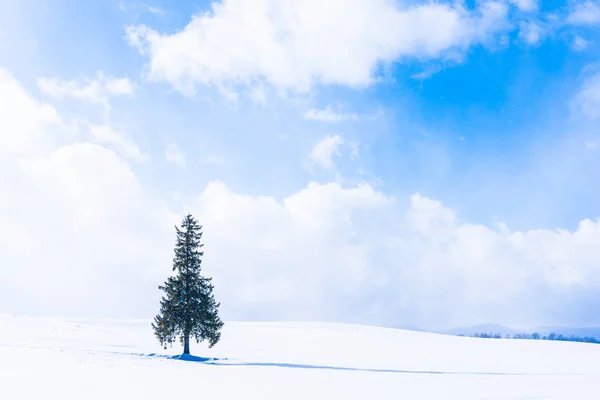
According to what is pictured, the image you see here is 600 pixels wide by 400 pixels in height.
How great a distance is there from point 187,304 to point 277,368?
1038 cm

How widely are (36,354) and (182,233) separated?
45.8 feet

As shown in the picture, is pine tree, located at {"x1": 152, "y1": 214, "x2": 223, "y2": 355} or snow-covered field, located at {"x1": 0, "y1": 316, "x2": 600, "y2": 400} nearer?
snow-covered field, located at {"x1": 0, "y1": 316, "x2": 600, "y2": 400}

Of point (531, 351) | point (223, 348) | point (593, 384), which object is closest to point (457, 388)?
point (593, 384)

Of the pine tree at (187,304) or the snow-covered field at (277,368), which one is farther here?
the pine tree at (187,304)

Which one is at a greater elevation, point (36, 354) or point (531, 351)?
point (36, 354)

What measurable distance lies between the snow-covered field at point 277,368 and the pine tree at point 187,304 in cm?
213

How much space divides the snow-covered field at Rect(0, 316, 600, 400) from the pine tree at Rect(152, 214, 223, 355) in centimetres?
213

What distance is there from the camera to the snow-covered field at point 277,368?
1867cm

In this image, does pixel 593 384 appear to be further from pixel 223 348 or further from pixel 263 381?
pixel 223 348

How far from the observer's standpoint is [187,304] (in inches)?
1423

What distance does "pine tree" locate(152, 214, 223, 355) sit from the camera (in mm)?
35531

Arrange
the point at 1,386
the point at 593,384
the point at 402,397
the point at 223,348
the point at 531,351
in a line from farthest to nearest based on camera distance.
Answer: the point at 531,351 < the point at 223,348 < the point at 593,384 < the point at 402,397 < the point at 1,386

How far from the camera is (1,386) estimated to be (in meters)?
16.8

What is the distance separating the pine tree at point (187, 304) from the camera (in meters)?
35.5
